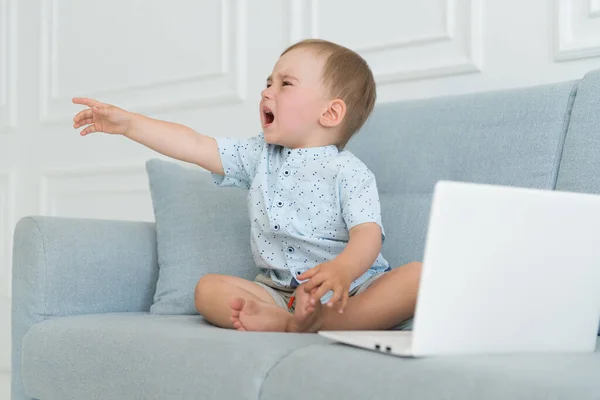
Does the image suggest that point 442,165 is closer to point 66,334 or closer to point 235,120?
point 66,334

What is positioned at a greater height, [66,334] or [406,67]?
[406,67]

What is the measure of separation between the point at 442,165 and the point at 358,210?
0.89 feet

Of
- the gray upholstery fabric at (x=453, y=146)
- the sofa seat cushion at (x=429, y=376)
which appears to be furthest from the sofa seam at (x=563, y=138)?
the sofa seat cushion at (x=429, y=376)

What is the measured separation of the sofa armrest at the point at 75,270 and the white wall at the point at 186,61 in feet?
2.67

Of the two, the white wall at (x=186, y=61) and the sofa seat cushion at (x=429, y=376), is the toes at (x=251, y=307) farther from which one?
the white wall at (x=186, y=61)

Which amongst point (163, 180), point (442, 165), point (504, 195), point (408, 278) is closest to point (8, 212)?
point (163, 180)

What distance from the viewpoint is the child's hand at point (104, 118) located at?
5.98 ft

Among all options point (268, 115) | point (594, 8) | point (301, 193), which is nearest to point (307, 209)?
point (301, 193)

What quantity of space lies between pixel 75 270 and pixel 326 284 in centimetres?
74

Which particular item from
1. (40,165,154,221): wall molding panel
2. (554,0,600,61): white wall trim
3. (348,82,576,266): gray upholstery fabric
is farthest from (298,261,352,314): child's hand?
(40,165,154,221): wall molding panel

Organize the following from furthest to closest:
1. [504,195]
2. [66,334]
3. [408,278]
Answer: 1. [66,334]
2. [408,278]
3. [504,195]

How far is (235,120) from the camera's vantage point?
2717mm

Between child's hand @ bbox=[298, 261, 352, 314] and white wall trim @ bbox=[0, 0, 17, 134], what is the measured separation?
2.42 meters

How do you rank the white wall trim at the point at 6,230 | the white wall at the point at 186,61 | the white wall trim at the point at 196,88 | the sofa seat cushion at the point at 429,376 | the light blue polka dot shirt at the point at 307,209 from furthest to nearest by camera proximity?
the white wall trim at the point at 6,230 < the white wall trim at the point at 196,88 < the white wall at the point at 186,61 < the light blue polka dot shirt at the point at 307,209 < the sofa seat cushion at the point at 429,376
